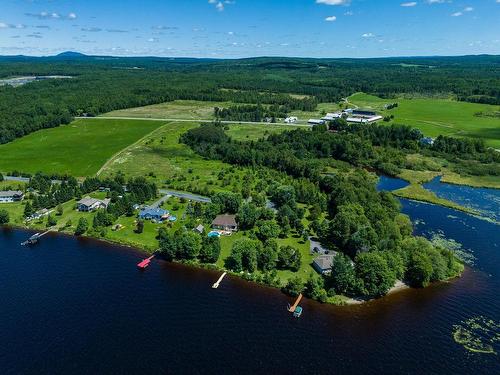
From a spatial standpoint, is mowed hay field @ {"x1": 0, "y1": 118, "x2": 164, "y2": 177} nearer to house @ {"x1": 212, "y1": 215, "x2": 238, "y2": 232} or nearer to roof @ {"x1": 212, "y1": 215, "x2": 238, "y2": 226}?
roof @ {"x1": 212, "y1": 215, "x2": 238, "y2": 226}

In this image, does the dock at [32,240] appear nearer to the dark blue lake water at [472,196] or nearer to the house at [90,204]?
the house at [90,204]

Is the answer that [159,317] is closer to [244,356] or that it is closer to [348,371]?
[244,356]

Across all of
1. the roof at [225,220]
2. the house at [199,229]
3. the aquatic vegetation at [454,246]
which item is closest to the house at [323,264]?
the roof at [225,220]

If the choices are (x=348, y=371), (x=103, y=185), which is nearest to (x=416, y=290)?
(x=348, y=371)

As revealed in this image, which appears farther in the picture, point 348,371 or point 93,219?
point 93,219

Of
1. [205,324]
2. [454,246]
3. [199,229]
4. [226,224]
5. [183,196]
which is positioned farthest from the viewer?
[183,196]

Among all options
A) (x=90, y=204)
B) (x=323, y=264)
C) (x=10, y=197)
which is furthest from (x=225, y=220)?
(x=10, y=197)

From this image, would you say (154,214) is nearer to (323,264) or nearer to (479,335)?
(323,264)
